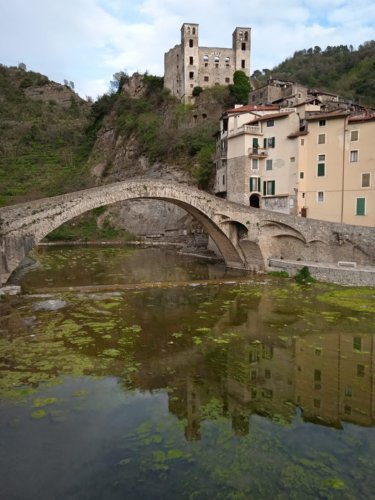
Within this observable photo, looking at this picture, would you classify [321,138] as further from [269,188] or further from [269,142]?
[269,188]

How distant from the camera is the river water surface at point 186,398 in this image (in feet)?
23.1

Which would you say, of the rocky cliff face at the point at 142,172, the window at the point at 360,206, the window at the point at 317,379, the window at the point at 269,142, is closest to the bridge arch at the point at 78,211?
the window at the point at 269,142

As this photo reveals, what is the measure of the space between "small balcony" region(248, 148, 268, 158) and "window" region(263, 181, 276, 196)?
201 centimetres

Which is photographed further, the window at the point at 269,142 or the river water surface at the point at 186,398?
the window at the point at 269,142

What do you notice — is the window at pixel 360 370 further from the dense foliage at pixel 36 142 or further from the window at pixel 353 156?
the dense foliage at pixel 36 142

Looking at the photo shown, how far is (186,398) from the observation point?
991 centimetres

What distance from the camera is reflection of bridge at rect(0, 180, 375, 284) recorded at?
70.3ft

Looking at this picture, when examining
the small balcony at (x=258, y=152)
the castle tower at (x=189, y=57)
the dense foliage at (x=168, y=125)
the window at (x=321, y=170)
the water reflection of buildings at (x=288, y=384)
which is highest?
Result: the castle tower at (x=189, y=57)

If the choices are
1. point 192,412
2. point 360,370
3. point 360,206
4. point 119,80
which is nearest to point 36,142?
point 119,80

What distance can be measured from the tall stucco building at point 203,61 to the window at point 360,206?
1229 inches

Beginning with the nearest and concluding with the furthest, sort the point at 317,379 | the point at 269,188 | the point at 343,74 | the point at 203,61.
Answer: the point at 317,379, the point at 269,188, the point at 203,61, the point at 343,74

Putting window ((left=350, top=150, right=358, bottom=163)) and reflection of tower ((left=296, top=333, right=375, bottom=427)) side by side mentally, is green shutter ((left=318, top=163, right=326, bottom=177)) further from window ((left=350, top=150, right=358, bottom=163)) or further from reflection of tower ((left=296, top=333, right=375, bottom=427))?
reflection of tower ((left=296, top=333, right=375, bottom=427))

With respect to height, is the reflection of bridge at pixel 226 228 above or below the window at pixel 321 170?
below

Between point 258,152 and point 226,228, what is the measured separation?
21.6 feet
